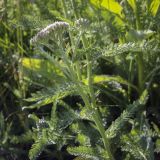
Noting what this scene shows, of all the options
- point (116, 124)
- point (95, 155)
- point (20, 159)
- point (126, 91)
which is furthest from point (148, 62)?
point (20, 159)

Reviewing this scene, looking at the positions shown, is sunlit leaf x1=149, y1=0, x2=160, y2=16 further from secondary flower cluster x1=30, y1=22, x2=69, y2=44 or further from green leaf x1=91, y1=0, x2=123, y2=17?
secondary flower cluster x1=30, y1=22, x2=69, y2=44

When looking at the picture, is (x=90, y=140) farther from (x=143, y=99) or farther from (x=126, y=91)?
(x=126, y=91)

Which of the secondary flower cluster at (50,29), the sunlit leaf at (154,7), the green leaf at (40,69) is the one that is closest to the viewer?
the secondary flower cluster at (50,29)

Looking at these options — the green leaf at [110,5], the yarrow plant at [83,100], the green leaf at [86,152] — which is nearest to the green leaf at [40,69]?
the yarrow plant at [83,100]

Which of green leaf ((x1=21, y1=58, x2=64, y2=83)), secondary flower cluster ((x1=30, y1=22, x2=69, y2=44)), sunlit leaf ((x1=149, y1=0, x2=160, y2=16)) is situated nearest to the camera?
secondary flower cluster ((x1=30, y1=22, x2=69, y2=44))

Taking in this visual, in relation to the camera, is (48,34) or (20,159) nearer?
(48,34)

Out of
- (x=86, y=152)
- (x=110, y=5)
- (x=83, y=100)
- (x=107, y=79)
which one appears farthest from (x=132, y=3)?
(x=86, y=152)

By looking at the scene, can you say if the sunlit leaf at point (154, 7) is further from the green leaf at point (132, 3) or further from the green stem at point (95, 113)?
the green stem at point (95, 113)

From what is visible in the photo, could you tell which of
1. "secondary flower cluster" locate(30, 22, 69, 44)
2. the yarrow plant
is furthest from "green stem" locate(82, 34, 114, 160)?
"secondary flower cluster" locate(30, 22, 69, 44)

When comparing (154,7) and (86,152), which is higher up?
(154,7)

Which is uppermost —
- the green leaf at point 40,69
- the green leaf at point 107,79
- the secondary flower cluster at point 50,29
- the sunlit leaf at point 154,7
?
the secondary flower cluster at point 50,29

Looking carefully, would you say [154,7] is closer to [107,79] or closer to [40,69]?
[107,79]
